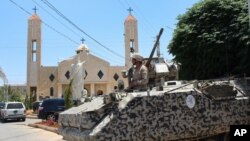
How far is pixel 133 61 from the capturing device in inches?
317

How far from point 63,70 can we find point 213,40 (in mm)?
41127

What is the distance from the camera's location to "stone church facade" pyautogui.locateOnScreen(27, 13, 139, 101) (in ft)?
190

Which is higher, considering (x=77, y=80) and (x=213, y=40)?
(x=213, y=40)

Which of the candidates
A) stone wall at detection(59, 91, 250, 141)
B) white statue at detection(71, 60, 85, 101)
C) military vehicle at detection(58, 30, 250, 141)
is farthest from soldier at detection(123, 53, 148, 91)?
white statue at detection(71, 60, 85, 101)

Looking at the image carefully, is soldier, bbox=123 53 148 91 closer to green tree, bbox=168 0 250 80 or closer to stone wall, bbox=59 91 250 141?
stone wall, bbox=59 91 250 141

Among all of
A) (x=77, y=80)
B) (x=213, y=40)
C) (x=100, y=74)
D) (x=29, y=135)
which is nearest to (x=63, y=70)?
(x=100, y=74)

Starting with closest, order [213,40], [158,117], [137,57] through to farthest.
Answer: [158,117] → [137,57] → [213,40]

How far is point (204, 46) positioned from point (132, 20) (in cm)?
3990

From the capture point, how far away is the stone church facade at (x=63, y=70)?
58031mm

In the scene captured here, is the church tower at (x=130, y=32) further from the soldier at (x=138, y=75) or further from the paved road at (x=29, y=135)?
the soldier at (x=138, y=75)

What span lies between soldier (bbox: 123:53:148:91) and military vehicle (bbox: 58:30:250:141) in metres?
0.30

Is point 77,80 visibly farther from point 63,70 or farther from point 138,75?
point 63,70

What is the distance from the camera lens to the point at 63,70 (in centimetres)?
5834

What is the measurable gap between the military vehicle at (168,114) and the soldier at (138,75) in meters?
0.30
